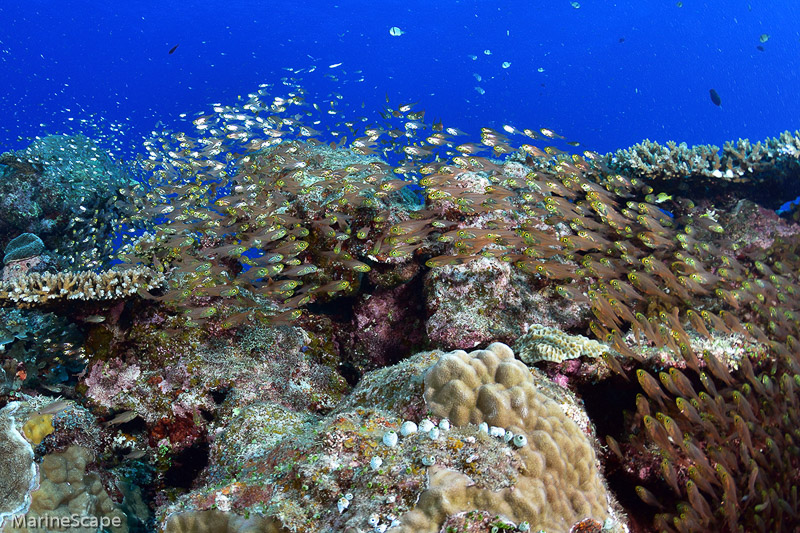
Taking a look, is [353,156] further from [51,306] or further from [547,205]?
[51,306]

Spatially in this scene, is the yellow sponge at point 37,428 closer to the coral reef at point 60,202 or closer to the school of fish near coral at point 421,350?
the school of fish near coral at point 421,350

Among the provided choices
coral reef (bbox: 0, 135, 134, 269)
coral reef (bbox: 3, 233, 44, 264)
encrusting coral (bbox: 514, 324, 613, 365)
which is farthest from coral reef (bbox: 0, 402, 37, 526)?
coral reef (bbox: 0, 135, 134, 269)

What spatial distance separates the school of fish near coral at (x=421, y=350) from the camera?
283 centimetres

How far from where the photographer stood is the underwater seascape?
9.42 ft

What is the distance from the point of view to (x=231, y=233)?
23.4 ft

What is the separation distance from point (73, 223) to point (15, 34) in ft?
347

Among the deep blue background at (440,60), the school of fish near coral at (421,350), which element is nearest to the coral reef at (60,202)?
the school of fish near coral at (421,350)

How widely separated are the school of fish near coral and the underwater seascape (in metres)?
0.03

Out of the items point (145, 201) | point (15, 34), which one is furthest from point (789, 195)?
point (15, 34)

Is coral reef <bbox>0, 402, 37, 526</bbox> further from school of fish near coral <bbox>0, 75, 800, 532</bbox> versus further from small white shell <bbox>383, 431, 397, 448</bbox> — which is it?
small white shell <bbox>383, 431, 397, 448</bbox>

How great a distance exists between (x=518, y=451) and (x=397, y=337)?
3.78m

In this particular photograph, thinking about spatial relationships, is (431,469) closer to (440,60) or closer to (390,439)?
(390,439)

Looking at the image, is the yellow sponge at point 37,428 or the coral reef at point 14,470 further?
the yellow sponge at point 37,428

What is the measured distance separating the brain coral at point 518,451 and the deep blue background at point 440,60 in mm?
82377
